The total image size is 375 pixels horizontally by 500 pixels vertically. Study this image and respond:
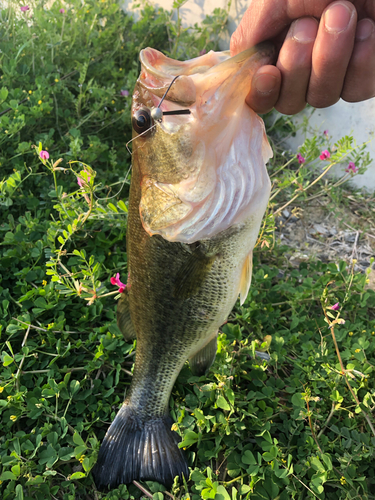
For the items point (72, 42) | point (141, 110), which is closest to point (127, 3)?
point (72, 42)

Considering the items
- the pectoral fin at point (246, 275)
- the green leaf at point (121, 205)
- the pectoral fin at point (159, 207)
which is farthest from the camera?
the green leaf at point (121, 205)

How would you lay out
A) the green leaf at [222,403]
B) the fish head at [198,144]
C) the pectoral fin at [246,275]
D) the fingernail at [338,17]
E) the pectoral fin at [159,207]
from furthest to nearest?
the green leaf at [222,403], the pectoral fin at [246,275], the pectoral fin at [159,207], the fish head at [198,144], the fingernail at [338,17]

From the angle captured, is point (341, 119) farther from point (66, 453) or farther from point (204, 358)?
point (66, 453)

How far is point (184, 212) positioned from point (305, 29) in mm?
716

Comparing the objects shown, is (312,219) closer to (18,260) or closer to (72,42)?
(18,260)

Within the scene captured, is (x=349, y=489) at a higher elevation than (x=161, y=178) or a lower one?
lower

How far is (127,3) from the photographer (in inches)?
195

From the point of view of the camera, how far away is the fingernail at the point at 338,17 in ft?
3.52

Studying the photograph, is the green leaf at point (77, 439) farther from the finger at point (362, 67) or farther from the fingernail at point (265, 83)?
the finger at point (362, 67)

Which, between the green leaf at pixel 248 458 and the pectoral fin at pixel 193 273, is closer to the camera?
the pectoral fin at pixel 193 273

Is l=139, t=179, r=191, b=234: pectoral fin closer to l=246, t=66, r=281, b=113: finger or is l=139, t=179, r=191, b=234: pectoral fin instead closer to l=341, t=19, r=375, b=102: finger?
l=246, t=66, r=281, b=113: finger

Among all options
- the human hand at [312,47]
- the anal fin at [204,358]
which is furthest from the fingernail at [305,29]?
the anal fin at [204,358]

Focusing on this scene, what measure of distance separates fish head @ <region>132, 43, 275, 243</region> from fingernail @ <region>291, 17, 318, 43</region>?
93mm

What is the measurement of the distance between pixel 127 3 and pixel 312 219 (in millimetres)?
4028
